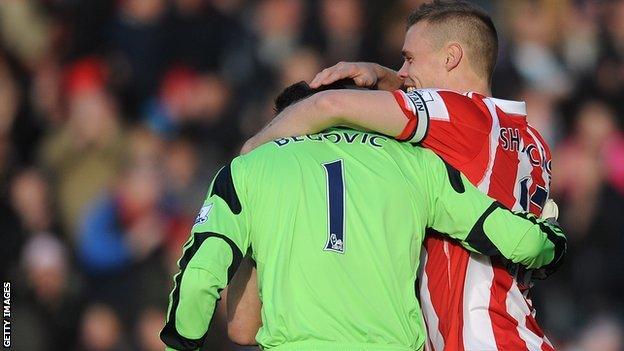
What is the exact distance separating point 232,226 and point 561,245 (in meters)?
0.99

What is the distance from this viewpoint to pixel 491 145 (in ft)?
10.5

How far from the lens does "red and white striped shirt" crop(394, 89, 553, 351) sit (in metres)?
3.10

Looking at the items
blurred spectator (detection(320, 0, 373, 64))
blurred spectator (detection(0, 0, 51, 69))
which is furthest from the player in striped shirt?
blurred spectator (detection(0, 0, 51, 69))

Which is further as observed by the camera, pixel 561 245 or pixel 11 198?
pixel 11 198

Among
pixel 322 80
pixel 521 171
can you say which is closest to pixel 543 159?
pixel 521 171

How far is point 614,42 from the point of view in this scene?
6.62m

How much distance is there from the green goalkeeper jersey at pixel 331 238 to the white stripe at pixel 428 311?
244 millimetres

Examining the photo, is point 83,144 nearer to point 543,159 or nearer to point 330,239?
point 543,159

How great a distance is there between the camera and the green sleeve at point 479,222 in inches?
116

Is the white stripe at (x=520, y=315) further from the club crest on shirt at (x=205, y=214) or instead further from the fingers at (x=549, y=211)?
the club crest on shirt at (x=205, y=214)

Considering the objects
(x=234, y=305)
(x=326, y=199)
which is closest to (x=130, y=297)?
(x=234, y=305)

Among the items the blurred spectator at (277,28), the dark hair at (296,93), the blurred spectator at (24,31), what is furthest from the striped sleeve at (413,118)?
the blurred spectator at (24,31)

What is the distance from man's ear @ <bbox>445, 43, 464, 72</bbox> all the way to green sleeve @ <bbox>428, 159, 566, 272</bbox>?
1.74 feet

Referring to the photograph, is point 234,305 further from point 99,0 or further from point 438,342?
point 99,0
